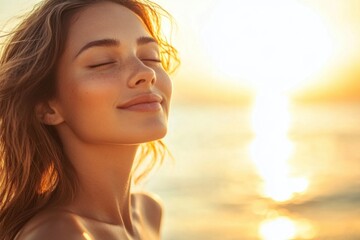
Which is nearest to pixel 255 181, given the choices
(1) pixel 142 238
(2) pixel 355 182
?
(2) pixel 355 182

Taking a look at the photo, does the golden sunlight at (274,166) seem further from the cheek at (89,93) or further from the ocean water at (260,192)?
the cheek at (89,93)

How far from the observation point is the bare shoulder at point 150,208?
3.14 m

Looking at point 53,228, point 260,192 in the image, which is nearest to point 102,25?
point 53,228

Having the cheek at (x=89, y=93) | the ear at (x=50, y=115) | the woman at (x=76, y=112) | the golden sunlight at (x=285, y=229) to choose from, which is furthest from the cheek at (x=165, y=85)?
the golden sunlight at (x=285, y=229)

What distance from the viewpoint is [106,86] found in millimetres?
2418

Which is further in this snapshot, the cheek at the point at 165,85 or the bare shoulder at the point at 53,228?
the cheek at the point at 165,85

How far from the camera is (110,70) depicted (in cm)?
246

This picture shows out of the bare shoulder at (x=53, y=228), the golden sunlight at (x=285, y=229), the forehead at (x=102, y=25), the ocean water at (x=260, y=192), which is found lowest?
the bare shoulder at (x=53, y=228)

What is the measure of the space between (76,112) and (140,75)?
288mm

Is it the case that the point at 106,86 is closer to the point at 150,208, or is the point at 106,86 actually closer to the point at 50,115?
the point at 50,115

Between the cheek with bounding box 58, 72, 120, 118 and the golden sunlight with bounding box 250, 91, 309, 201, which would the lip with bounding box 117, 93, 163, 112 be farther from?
the golden sunlight with bounding box 250, 91, 309, 201

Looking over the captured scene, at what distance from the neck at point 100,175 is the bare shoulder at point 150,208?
0.41 metres

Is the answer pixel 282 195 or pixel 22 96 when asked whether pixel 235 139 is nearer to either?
pixel 282 195

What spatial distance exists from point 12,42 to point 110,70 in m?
0.46
